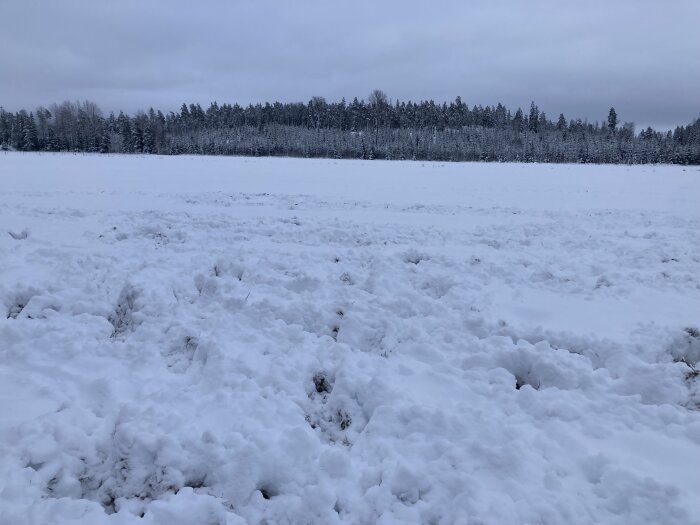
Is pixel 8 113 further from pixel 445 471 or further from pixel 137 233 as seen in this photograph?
pixel 445 471

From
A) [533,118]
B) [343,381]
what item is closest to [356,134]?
[533,118]

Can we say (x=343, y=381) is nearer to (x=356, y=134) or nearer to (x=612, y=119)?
(x=356, y=134)

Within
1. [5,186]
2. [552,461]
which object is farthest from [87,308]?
[5,186]

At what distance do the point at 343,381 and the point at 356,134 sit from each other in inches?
4739

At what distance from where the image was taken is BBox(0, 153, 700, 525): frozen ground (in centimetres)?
363

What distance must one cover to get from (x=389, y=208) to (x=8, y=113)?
138 metres

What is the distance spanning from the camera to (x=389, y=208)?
53.7ft

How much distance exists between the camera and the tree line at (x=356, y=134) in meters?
90.4

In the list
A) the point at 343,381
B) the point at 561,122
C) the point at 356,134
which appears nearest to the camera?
the point at 343,381

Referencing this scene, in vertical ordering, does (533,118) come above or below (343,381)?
above

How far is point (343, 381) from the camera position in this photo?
16.6ft

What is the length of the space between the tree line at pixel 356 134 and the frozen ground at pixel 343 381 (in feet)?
244

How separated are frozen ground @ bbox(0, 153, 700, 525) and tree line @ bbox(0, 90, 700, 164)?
74241 millimetres

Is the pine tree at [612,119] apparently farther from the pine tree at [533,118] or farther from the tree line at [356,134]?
the pine tree at [533,118]
